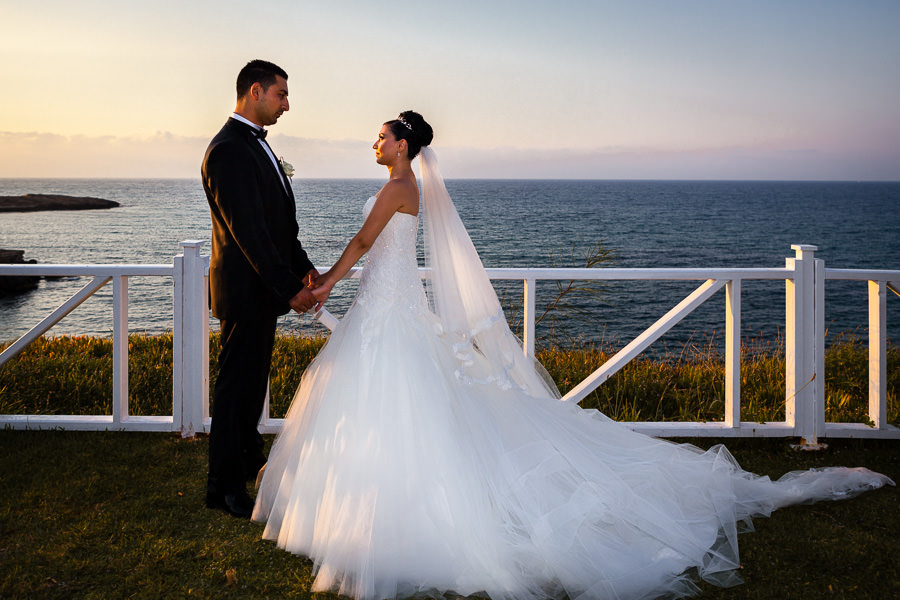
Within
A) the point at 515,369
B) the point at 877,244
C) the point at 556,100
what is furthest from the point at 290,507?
the point at 877,244

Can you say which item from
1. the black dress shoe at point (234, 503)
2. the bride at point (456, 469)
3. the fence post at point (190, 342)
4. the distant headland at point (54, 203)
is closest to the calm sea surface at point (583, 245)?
the distant headland at point (54, 203)

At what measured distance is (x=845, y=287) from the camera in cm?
3591

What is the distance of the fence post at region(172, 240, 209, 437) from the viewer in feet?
14.6

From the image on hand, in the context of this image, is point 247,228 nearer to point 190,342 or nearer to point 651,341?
point 190,342

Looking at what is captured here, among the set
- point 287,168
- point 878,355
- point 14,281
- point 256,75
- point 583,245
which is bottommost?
point 878,355

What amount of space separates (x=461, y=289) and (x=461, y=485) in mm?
1049

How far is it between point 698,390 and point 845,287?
34.9 meters

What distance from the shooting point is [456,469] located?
3018mm

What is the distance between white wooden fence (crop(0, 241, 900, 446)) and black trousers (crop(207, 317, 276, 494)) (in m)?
1.04

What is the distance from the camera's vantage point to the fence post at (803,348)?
178 inches

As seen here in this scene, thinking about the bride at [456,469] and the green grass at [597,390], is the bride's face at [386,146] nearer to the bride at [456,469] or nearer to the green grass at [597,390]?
the bride at [456,469]

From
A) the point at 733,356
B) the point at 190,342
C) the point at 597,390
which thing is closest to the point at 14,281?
the point at 190,342

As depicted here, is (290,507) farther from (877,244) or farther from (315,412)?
(877,244)

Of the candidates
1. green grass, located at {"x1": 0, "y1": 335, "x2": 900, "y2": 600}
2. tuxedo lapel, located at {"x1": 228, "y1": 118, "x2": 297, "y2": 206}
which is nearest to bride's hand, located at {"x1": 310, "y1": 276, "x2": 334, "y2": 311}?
tuxedo lapel, located at {"x1": 228, "y1": 118, "x2": 297, "y2": 206}
